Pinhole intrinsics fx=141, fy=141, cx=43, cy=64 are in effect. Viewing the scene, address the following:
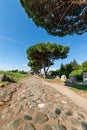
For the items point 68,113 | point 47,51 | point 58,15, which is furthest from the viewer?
point 47,51

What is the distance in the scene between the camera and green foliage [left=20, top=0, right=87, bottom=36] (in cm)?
1055

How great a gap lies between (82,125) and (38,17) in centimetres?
930

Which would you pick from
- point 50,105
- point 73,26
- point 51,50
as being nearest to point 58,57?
point 51,50

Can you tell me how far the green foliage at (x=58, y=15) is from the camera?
10547mm

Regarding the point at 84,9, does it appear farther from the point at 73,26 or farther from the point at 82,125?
the point at 82,125

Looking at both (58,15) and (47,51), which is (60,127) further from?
(47,51)

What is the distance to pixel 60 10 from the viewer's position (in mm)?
11109

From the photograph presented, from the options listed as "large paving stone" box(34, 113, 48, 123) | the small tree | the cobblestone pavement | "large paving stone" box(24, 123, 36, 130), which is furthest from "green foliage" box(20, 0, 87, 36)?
the small tree

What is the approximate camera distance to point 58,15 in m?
11.4

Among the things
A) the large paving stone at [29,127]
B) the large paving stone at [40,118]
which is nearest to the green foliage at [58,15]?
the large paving stone at [40,118]

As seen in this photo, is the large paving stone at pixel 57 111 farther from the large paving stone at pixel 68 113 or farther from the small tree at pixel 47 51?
the small tree at pixel 47 51

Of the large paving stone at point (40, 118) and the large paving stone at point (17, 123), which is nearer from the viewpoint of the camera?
the large paving stone at point (17, 123)

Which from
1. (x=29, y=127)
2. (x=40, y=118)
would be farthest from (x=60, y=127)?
(x=29, y=127)

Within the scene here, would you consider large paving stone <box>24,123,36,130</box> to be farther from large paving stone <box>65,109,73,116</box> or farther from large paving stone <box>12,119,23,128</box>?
large paving stone <box>65,109,73,116</box>
